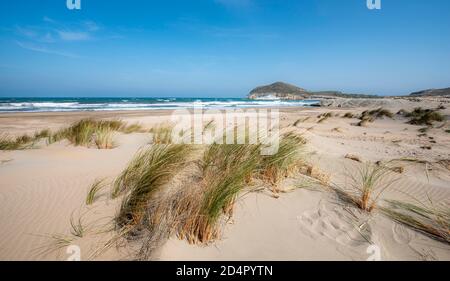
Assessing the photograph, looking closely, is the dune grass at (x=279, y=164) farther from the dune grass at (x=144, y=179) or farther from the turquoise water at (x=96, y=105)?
the turquoise water at (x=96, y=105)

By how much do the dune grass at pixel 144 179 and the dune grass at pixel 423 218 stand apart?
7.91 ft

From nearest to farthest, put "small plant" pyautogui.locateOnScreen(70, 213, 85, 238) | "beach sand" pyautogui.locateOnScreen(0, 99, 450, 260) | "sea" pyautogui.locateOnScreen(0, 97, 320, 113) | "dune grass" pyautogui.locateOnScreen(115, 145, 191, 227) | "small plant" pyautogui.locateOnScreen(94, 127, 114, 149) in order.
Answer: "beach sand" pyautogui.locateOnScreen(0, 99, 450, 260)
"small plant" pyautogui.locateOnScreen(70, 213, 85, 238)
"dune grass" pyautogui.locateOnScreen(115, 145, 191, 227)
"small plant" pyautogui.locateOnScreen(94, 127, 114, 149)
"sea" pyautogui.locateOnScreen(0, 97, 320, 113)

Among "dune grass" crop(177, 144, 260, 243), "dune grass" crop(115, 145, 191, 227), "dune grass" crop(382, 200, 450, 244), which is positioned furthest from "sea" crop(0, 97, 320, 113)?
"dune grass" crop(382, 200, 450, 244)

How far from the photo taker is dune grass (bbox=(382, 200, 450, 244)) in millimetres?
2275

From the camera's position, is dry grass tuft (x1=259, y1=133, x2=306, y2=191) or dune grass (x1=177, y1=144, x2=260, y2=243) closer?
dune grass (x1=177, y1=144, x2=260, y2=243)

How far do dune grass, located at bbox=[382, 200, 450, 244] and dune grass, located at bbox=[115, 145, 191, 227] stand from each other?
2.41 meters

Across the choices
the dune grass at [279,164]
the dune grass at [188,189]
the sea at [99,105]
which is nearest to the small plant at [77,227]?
the dune grass at [188,189]

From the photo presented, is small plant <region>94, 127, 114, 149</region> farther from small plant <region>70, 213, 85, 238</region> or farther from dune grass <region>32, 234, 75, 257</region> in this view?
dune grass <region>32, 234, 75, 257</region>

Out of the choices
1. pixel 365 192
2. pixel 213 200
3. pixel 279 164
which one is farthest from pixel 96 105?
pixel 365 192

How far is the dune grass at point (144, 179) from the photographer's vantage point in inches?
94.7

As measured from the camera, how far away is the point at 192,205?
7.22 feet

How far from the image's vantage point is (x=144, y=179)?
8.68ft

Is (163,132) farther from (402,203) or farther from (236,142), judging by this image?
(402,203)
